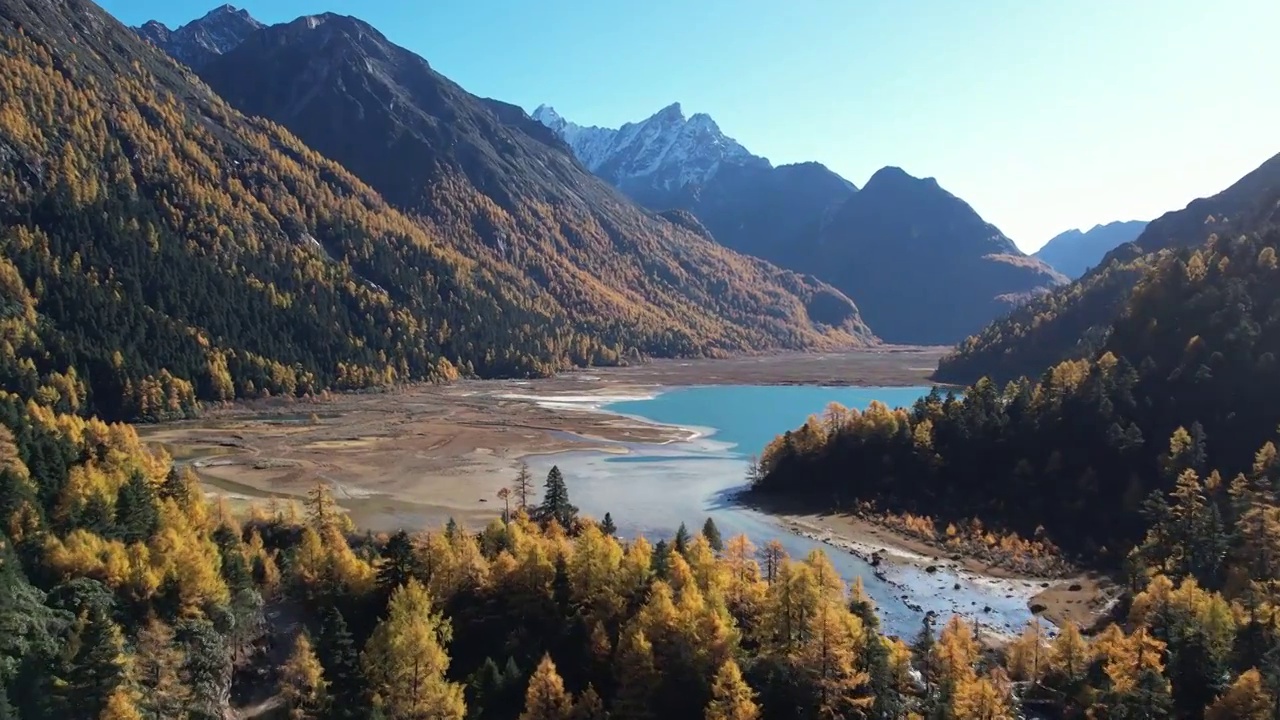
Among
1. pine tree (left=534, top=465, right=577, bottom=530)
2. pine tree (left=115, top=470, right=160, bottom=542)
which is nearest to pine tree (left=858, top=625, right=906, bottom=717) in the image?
pine tree (left=534, top=465, right=577, bottom=530)

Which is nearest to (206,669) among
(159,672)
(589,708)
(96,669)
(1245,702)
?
(159,672)

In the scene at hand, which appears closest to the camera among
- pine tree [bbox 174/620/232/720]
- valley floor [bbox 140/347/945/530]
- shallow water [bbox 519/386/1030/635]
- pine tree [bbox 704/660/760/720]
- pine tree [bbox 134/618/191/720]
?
pine tree [bbox 704/660/760/720]

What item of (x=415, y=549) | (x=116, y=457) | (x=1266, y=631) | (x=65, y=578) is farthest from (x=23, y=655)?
(x=1266, y=631)

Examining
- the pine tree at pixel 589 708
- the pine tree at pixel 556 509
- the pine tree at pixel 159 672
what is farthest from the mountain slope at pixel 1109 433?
the pine tree at pixel 159 672

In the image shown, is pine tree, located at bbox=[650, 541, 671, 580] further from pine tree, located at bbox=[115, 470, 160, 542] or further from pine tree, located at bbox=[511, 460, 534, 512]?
pine tree, located at bbox=[115, 470, 160, 542]

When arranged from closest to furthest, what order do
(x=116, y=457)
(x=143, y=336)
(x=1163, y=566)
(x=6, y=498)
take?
(x=6, y=498), (x=1163, y=566), (x=116, y=457), (x=143, y=336)

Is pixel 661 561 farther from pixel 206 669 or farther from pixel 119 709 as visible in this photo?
pixel 119 709

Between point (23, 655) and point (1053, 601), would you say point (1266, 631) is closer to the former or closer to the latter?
point (1053, 601)
